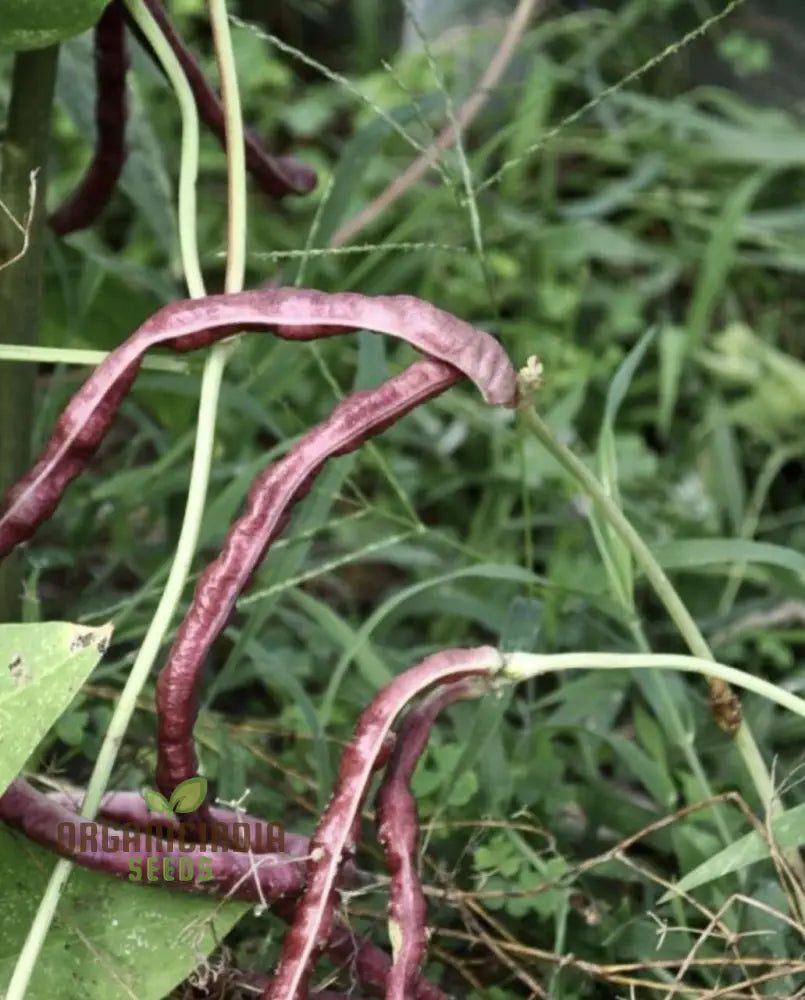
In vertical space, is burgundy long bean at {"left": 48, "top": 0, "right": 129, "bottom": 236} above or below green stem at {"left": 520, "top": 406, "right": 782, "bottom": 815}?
above

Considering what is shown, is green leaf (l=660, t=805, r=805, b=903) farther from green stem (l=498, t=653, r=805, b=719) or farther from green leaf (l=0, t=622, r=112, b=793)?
green leaf (l=0, t=622, r=112, b=793)

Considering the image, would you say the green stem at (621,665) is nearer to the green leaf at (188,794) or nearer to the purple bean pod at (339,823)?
the purple bean pod at (339,823)

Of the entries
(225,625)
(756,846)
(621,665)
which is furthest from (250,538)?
(756,846)

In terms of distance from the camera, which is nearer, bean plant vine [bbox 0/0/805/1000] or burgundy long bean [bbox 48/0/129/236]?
bean plant vine [bbox 0/0/805/1000]

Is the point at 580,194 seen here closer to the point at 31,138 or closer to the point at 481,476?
the point at 481,476

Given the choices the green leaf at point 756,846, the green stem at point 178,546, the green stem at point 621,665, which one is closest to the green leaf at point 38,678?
the green stem at point 178,546

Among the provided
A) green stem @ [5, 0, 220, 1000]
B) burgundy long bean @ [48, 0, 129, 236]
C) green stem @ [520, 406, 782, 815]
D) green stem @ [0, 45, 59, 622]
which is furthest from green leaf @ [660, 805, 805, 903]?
burgundy long bean @ [48, 0, 129, 236]
